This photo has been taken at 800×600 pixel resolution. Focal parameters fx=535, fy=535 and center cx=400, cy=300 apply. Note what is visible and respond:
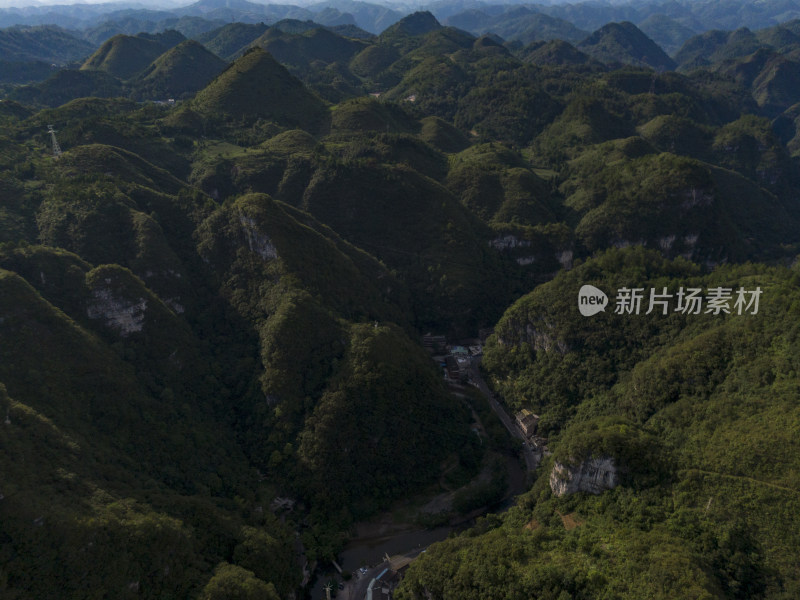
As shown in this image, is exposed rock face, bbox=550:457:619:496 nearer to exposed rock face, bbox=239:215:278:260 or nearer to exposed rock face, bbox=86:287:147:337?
exposed rock face, bbox=239:215:278:260

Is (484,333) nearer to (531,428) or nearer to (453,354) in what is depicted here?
(453,354)

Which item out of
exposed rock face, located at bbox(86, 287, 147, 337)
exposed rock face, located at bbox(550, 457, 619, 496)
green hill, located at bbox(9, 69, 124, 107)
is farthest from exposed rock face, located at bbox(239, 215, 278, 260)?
green hill, located at bbox(9, 69, 124, 107)

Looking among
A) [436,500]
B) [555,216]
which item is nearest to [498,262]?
[555,216]

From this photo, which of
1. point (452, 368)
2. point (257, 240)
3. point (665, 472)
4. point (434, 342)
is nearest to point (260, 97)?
point (257, 240)

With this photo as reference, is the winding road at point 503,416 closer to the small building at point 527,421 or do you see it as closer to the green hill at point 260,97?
the small building at point 527,421

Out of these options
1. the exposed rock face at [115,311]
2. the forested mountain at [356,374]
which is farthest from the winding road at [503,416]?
the exposed rock face at [115,311]

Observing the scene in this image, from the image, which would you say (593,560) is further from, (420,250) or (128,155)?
(128,155)
